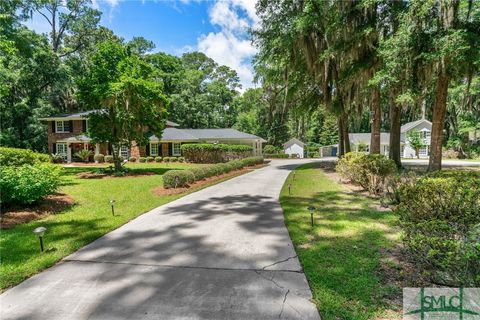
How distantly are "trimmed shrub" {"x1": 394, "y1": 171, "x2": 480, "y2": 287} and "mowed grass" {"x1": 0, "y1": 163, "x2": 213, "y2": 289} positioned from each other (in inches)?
220

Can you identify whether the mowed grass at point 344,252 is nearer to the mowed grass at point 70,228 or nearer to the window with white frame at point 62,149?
the mowed grass at point 70,228

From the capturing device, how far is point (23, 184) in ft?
24.8

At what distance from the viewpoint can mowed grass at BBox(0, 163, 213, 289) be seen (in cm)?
466

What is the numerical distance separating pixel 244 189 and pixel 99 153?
23.4 m

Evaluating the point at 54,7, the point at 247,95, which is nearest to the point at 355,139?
the point at 247,95

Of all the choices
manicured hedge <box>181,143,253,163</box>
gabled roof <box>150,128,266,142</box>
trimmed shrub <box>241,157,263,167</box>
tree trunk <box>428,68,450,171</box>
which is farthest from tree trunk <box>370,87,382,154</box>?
gabled roof <box>150,128,266,142</box>

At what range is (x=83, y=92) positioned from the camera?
53.7 ft

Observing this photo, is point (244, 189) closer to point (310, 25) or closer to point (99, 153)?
point (310, 25)

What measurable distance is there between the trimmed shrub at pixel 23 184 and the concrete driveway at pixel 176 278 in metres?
3.07

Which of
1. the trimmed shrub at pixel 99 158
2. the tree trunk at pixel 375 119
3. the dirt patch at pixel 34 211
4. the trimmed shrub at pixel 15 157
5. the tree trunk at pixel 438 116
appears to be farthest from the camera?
the trimmed shrub at pixel 99 158

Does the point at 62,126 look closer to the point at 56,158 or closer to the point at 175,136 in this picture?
the point at 56,158

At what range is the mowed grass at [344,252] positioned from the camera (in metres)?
3.32

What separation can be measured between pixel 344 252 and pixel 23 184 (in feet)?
26.5

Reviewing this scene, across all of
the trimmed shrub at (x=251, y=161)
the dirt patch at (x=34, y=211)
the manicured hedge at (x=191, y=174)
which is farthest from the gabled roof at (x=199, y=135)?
the dirt patch at (x=34, y=211)
